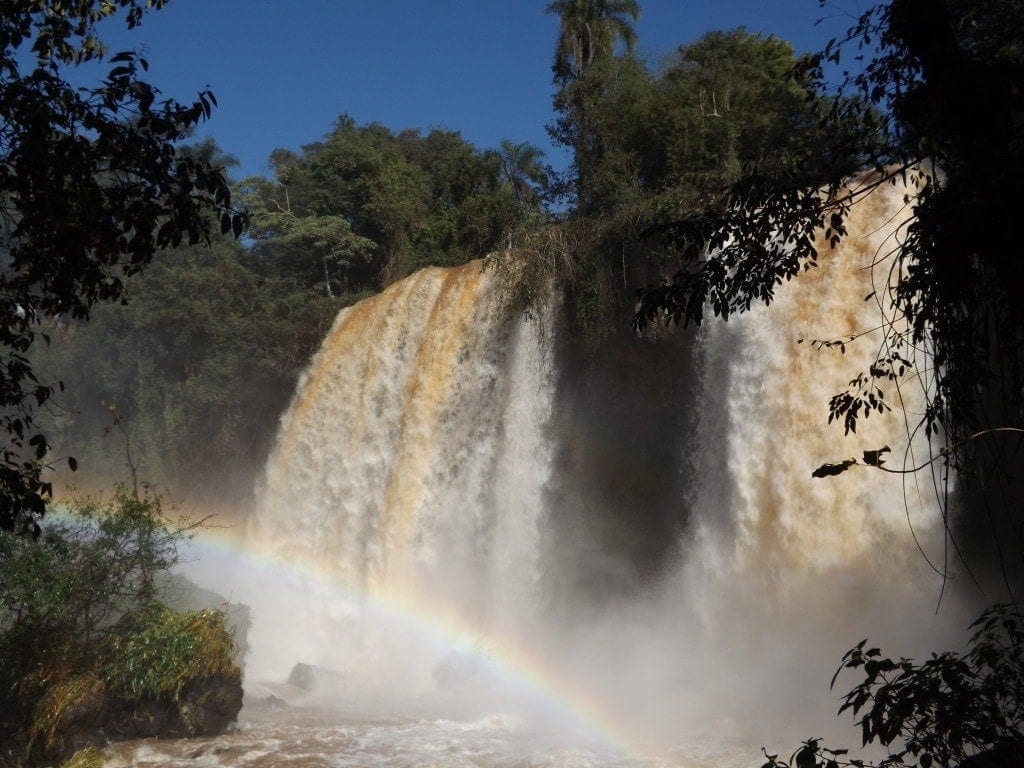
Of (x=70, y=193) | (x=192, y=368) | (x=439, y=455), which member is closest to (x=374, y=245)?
(x=192, y=368)

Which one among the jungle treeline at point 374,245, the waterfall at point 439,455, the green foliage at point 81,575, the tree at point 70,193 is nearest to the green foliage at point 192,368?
the jungle treeline at point 374,245

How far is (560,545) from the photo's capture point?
15.0 metres

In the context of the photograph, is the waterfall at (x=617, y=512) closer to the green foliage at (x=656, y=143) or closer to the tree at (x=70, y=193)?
the green foliage at (x=656, y=143)

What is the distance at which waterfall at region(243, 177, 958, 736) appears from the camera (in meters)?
10.5

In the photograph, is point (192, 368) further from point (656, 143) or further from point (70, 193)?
point (70, 193)

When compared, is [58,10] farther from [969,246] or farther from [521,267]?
[521,267]

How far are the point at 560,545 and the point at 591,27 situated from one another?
1783 centimetres

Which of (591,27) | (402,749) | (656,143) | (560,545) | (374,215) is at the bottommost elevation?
(402,749)

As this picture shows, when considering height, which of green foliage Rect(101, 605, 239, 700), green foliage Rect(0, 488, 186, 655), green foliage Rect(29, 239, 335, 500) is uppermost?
green foliage Rect(29, 239, 335, 500)

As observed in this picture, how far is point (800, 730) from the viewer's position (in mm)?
10367

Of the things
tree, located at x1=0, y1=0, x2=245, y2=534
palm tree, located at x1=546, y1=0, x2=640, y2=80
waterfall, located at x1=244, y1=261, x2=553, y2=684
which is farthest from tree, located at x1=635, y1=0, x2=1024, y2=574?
palm tree, located at x1=546, y1=0, x2=640, y2=80

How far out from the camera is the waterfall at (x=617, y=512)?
34.4 ft

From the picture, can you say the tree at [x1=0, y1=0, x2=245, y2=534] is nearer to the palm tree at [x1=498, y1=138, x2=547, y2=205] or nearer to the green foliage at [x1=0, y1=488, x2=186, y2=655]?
the green foliage at [x1=0, y1=488, x2=186, y2=655]

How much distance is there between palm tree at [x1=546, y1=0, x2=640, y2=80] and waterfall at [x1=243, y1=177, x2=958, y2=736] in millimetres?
12894
